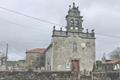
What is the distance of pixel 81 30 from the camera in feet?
120

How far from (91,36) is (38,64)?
20.8 meters

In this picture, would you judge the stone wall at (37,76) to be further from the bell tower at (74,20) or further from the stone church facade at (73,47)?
the bell tower at (74,20)

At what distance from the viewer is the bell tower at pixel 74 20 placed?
118 ft

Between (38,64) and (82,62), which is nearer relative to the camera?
(82,62)

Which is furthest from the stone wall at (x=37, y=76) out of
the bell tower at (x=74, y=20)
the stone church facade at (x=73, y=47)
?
the bell tower at (x=74, y=20)

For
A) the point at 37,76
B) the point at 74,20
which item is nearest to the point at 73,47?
the point at 74,20

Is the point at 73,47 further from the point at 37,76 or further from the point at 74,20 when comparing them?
the point at 37,76

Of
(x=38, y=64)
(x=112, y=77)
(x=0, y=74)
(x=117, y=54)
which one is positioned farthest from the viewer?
(x=117, y=54)

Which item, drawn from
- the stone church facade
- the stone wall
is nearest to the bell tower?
the stone church facade

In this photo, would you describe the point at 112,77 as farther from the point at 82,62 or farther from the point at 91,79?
the point at 82,62

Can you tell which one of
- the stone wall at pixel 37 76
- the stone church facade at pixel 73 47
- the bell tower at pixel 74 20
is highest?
the bell tower at pixel 74 20

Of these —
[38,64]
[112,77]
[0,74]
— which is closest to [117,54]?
[38,64]

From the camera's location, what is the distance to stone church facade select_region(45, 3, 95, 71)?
113ft

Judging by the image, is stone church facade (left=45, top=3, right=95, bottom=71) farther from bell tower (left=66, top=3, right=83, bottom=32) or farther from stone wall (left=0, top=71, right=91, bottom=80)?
stone wall (left=0, top=71, right=91, bottom=80)
